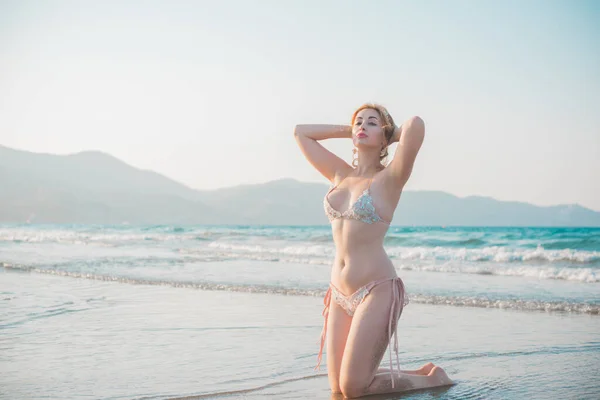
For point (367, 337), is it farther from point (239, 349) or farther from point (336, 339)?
point (239, 349)

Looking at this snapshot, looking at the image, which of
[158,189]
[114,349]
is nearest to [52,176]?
[158,189]

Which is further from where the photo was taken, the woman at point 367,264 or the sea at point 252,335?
the sea at point 252,335

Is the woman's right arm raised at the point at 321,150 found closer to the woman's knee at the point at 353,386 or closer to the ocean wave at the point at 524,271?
the woman's knee at the point at 353,386

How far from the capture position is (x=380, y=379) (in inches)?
186

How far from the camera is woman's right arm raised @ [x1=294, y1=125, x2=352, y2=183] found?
201 inches

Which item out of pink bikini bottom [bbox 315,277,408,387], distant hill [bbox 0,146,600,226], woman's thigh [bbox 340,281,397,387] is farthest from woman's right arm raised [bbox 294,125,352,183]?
distant hill [bbox 0,146,600,226]

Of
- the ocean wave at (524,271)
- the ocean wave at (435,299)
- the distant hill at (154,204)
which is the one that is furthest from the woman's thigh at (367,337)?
the distant hill at (154,204)

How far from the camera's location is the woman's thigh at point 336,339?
470 cm

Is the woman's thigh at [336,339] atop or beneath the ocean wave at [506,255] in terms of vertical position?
atop

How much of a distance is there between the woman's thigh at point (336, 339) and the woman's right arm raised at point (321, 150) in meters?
1.10

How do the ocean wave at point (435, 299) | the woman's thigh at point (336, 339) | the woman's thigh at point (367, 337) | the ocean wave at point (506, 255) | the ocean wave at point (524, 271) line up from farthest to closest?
the ocean wave at point (506, 255) < the ocean wave at point (524, 271) < the ocean wave at point (435, 299) < the woman's thigh at point (336, 339) < the woman's thigh at point (367, 337)

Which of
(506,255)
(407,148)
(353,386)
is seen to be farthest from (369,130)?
(506,255)

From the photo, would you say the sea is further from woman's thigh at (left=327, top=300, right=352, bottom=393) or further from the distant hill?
the distant hill

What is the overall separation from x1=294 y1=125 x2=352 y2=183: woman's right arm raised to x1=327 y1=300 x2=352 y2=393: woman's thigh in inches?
43.1
